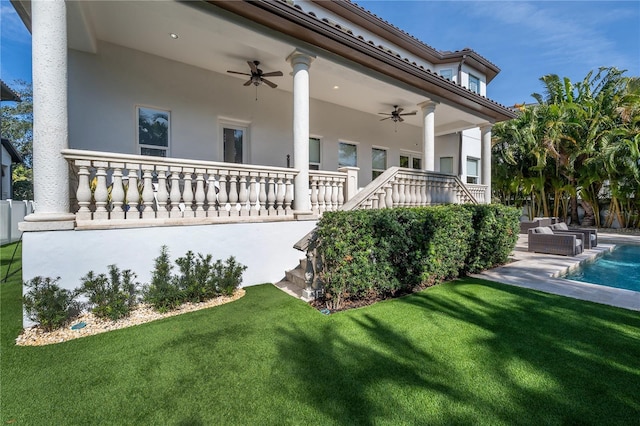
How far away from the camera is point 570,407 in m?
2.29

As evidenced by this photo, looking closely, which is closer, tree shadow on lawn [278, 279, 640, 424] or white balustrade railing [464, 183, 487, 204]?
tree shadow on lawn [278, 279, 640, 424]

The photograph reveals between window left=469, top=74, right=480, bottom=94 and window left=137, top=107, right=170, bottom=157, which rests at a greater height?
window left=469, top=74, right=480, bottom=94

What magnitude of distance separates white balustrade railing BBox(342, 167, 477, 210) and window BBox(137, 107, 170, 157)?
5.18m

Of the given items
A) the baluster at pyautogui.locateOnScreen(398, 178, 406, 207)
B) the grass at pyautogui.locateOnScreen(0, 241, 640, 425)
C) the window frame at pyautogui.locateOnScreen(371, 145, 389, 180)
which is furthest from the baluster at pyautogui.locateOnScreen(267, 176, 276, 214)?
the window frame at pyautogui.locateOnScreen(371, 145, 389, 180)

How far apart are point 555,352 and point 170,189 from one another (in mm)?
5960

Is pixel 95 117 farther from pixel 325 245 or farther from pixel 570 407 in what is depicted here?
pixel 570 407

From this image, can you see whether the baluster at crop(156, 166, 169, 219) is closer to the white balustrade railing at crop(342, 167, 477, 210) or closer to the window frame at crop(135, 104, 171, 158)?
the window frame at crop(135, 104, 171, 158)

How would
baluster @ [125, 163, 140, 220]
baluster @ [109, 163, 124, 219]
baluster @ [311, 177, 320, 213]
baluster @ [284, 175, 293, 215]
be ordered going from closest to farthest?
baluster @ [109, 163, 124, 219] → baluster @ [125, 163, 140, 220] → baluster @ [284, 175, 293, 215] → baluster @ [311, 177, 320, 213]

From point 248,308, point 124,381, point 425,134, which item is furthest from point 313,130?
point 124,381

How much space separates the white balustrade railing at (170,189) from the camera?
439cm

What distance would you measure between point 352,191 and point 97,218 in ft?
16.9

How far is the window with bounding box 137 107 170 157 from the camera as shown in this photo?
720 centimetres

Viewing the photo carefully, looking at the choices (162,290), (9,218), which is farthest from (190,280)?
(9,218)

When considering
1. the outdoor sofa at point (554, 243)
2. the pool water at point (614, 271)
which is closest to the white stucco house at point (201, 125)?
the outdoor sofa at point (554, 243)
